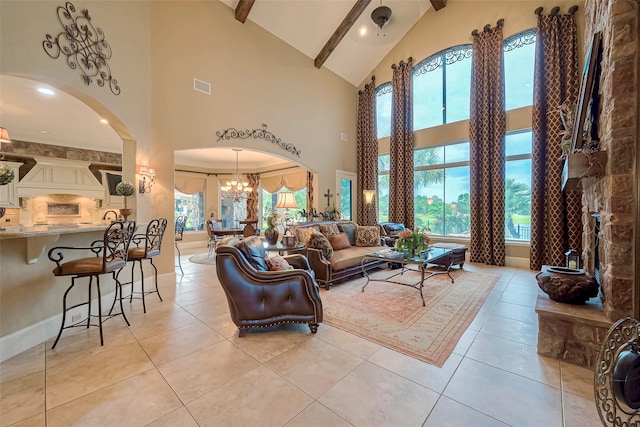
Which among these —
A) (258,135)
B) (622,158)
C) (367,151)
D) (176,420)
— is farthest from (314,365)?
(367,151)

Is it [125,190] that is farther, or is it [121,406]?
[125,190]

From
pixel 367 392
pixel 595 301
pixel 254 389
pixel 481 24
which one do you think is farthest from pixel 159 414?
pixel 481 24

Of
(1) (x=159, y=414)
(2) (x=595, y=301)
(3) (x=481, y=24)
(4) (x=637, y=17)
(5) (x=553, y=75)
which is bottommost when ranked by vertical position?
(1) (x=159, y=414)

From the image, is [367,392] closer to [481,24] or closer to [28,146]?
[481,24]

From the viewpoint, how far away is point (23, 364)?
212cm

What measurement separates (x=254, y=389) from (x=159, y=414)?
1.91ft

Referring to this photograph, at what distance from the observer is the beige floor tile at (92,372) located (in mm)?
1804

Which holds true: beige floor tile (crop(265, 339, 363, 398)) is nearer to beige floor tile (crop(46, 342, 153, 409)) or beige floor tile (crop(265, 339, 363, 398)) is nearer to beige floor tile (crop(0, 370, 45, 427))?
beige floor tile (crop(46, 342, 153, 409))

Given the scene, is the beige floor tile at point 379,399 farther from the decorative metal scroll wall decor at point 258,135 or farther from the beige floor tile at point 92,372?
the decorative metal scroll wall decor at point 258,135

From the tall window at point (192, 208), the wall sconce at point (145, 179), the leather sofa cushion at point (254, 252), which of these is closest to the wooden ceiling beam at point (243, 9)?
the wall sconce at point (145, 179)

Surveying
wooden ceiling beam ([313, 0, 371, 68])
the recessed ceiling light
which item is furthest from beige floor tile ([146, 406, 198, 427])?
wooden ceiling beam ([313, 0, 371, 68])

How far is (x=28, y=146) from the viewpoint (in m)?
6.43

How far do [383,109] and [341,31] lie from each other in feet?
7.99

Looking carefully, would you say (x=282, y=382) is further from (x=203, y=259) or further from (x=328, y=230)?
(x=203, y=259)
